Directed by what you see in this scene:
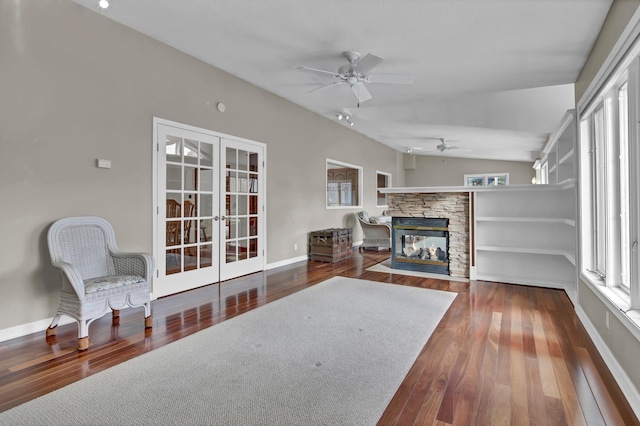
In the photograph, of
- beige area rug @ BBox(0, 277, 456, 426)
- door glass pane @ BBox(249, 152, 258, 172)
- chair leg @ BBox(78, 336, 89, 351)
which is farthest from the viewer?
door glass pane @ BBox(249, 152, 258, 172)

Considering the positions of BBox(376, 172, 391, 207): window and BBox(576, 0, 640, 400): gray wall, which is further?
BBox(376, 172, 391, 207): window

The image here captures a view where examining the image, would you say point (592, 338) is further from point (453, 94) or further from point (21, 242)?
point (21, 242)

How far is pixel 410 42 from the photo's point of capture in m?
3.63

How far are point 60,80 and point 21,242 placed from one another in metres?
1.52

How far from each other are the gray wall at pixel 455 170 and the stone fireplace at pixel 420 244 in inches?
283

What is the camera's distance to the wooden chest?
6.29 m

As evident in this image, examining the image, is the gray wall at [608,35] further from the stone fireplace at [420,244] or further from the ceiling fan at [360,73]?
the stone fireplace at [420,244]

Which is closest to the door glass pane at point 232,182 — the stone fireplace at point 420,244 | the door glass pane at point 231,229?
the door glass pane at point 231,229

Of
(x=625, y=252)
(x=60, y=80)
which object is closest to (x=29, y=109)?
(x=60, y=80)

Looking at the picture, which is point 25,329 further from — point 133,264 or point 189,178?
point 189,178

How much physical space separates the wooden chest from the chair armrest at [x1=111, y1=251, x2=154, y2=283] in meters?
3.65

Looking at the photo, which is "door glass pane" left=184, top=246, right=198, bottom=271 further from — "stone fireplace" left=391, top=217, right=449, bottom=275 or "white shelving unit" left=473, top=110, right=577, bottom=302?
"white shelving unit" left=473, top=110, right=577, bottom=302

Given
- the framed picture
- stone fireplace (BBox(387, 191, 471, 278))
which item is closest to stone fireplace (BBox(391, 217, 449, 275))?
stone fireplace (BBox(387, 191, 471, 278))

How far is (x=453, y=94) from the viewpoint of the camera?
208 inches
